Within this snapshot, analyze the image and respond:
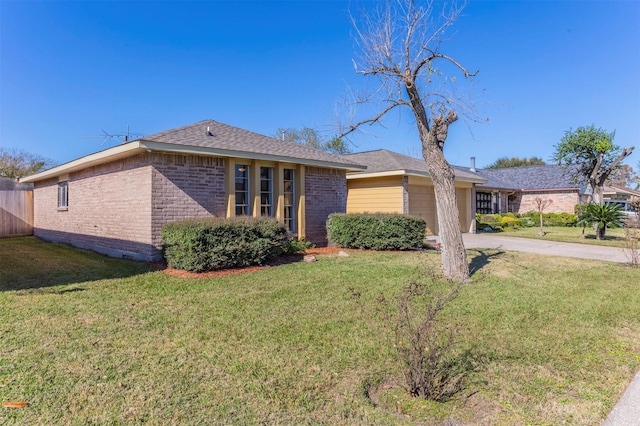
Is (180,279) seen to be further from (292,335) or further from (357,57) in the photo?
(357,57)

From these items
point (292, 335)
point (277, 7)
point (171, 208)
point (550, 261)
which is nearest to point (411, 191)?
point (550, 261)

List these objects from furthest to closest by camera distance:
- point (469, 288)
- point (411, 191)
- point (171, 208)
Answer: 1. point (411, 191)
2. point (171, 208)
3. point (469, 288)

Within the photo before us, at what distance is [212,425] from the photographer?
252 cm

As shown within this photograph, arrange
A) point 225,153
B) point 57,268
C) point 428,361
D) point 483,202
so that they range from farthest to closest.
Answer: point 483,202 < point 225,153 < point 57,268 < point 428,361

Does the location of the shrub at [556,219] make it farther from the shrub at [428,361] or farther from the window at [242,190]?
the shrub at [428,361]

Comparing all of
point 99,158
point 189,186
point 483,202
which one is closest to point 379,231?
point 189,186

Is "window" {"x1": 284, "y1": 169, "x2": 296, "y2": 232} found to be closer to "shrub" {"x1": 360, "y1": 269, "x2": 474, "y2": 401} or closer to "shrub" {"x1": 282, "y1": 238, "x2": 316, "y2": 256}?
"shrub" {"x1": 282, "y1": 238, "x2": 316, "y2": 256}

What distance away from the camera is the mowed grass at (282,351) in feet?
9.12

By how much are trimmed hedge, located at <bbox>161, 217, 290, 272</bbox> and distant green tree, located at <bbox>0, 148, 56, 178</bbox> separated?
2737cm

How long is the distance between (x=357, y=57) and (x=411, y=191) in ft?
31.9

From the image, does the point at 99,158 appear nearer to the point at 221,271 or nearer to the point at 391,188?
the point at 221,271

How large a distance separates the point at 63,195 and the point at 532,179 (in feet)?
113

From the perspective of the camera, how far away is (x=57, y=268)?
840 centimetres

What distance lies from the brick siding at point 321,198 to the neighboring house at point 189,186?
0.11 ft
